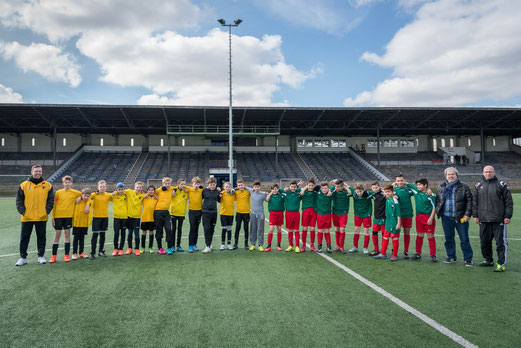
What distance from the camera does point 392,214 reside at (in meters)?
5.84

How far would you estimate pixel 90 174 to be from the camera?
3166 cm

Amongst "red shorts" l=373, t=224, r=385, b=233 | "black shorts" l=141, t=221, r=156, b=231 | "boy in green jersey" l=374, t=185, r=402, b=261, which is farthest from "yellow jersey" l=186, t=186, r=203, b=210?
"boy in green jersey" l=374, t=185, r=402, b=261

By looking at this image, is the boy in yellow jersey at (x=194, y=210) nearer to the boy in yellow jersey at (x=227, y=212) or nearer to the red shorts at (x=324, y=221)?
the boy in yellow jersey at (x=227, y=212)

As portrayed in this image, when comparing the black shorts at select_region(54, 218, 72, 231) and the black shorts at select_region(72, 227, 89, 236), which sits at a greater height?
the black shorts at select_region(54, 218, 72, 231)

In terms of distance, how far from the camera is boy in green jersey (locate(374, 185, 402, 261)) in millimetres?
5750

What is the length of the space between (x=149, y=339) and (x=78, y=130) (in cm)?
3932

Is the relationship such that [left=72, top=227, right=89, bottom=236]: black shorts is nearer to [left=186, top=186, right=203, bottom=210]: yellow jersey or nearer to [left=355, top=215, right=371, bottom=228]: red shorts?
[left=186, top=186, right=203, bottom=210]: yellow jersey

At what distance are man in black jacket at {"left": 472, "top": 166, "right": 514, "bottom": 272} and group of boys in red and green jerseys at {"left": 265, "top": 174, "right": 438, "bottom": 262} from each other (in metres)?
0.79

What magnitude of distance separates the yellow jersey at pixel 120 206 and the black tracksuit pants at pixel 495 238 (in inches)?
284

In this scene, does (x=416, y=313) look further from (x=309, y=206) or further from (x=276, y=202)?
(x=276, y=202)

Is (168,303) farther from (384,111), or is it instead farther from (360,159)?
(360,159)

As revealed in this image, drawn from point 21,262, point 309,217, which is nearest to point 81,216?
point 21,262

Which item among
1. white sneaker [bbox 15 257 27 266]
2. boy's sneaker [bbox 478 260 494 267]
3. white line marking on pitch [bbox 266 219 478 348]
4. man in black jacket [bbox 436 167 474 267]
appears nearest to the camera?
white line marking on pitch [bbox 266 219 478 348]

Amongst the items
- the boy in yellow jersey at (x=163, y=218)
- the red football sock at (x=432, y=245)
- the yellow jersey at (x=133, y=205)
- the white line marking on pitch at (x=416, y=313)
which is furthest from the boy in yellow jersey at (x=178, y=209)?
the red football sock at (x=432, y=245)
